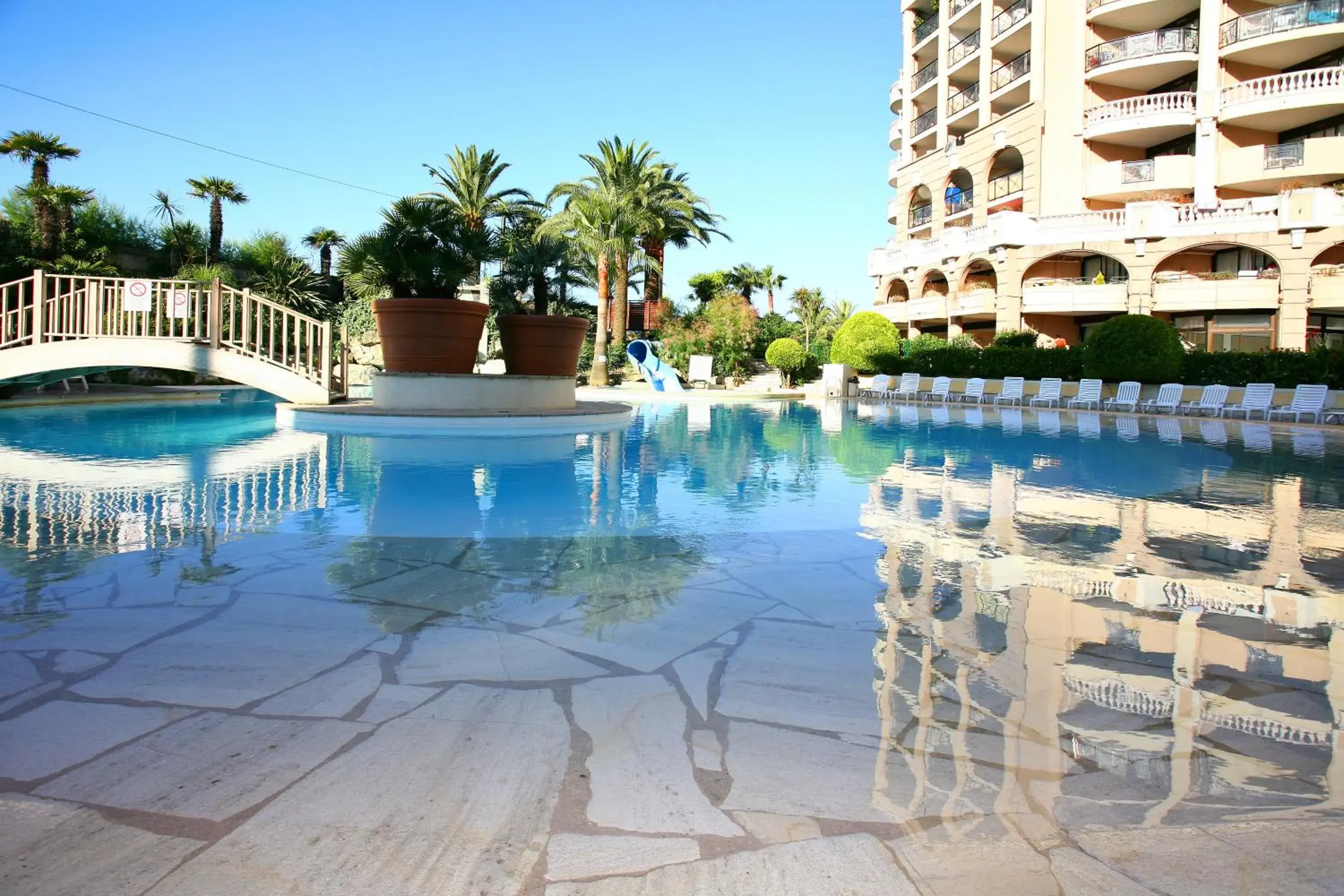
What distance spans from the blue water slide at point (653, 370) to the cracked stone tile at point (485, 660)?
24.9 meters

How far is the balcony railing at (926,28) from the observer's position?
41125mm

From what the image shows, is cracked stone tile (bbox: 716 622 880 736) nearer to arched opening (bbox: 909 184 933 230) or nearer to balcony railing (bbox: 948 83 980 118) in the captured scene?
balcony railing (bbox: 948 83 980 118)

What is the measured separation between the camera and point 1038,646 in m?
3.95

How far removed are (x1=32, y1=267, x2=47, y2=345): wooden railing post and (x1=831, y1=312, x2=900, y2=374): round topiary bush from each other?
2283 centimetres

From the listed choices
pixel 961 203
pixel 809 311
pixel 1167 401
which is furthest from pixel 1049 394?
pixel 809 311

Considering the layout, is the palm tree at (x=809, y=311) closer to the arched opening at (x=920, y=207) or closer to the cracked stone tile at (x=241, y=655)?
the arched opening at (x=920, y=207)

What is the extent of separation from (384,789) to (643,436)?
11951mm

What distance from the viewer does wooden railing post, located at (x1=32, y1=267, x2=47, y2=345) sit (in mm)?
16531

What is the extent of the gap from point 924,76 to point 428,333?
35.2 meters

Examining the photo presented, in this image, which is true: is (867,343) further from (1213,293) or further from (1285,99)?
(1285,99)

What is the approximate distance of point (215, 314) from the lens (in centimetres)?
1672

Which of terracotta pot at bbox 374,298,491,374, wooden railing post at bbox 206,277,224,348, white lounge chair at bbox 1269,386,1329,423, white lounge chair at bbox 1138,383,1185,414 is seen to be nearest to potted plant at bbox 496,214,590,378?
terracotta pot at bbox 374,298,491,374

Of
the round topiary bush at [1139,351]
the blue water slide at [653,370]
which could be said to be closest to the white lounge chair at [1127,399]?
the round topiary bush at [1139,351]

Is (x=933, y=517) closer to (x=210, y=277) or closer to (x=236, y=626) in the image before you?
(x=236, y=626)
